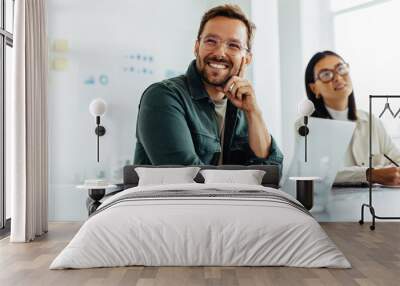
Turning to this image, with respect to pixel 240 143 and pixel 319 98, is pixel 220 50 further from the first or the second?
pixel 319 98

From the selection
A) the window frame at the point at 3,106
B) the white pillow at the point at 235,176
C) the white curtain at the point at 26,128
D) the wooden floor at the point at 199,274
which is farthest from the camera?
the white pillow at the point at 235,176

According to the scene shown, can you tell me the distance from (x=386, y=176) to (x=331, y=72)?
4.95 feet

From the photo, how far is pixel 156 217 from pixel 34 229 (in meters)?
2.12

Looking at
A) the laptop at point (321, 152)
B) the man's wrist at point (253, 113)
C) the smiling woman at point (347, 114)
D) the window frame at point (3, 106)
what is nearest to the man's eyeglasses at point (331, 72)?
the smiling woman at point (347, 114)

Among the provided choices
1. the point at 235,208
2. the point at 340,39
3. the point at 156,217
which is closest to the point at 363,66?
the point at 340,39

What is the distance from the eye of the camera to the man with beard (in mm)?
7176

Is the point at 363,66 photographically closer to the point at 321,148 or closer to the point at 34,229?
the point at 321,148

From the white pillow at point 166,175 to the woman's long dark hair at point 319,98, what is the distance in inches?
71.8

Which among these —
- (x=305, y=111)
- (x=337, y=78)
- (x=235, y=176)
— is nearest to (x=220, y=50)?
(x=305, y=111)

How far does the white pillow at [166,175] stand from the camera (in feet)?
21.9

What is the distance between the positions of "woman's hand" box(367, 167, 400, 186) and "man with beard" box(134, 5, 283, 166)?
126 centimetres

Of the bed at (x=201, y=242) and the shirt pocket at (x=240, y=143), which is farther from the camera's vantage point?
the shirt pocket at (x=240, y=143)

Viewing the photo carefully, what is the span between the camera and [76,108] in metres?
7.45

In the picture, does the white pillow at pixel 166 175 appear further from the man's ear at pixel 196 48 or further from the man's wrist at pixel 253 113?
the man's ear at pixel 196 48
